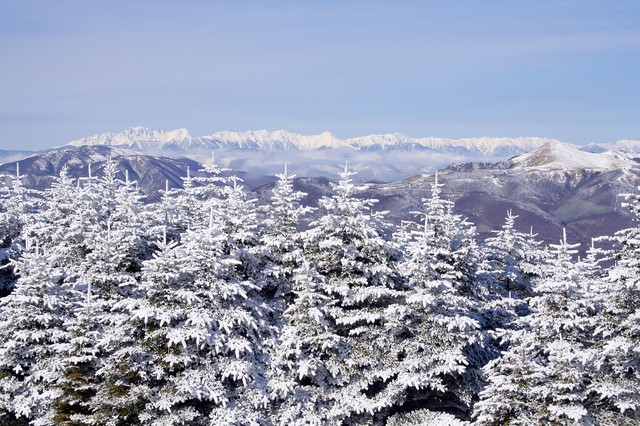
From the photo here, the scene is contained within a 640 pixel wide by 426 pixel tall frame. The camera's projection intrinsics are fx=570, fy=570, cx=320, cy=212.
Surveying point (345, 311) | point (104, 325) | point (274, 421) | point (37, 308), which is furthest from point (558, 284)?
point (37, 308)

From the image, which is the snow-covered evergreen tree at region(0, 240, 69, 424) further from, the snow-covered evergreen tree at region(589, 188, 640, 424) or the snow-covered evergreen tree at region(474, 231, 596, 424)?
the snow-covered evergreen tree at region(589, 188, 640, 424)

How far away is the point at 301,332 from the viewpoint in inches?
939

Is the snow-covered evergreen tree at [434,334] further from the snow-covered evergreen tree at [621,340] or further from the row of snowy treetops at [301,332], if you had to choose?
the snow-covered evergreen tree at [621,340]

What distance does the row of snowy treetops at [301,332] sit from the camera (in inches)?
812

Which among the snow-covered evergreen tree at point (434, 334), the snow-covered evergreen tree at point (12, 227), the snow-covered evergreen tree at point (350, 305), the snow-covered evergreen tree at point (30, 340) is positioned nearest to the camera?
the snow-covered evergreen tree at point (30, 340)

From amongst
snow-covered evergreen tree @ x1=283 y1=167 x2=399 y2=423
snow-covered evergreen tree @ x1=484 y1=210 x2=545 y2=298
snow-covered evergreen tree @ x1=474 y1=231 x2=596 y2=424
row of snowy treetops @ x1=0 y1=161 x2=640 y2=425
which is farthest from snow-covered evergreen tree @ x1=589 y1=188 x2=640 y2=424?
snow-covered evergreen tree @ x1=484 y1=210 x2=545 y2=298

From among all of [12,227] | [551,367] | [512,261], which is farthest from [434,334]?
[12,227]

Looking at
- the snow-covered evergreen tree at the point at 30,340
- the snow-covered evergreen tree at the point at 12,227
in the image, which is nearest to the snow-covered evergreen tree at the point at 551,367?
the snow-covered evergreen tree at the point at 30,340

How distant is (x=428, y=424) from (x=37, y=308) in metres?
15.9

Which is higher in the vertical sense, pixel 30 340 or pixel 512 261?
pixel 512 261

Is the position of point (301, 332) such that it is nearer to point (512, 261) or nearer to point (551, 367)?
point (551, 367)

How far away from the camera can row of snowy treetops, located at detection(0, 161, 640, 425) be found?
20.6 metres

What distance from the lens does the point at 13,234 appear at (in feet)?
118

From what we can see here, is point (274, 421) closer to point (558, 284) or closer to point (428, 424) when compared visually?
point (428, 424)
